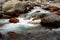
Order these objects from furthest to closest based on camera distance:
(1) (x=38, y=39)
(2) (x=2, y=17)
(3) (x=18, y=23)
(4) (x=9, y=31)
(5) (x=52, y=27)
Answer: (2) (x=2, y=17), (3) (x=18, y=23), (5) (x=52, y=27), (4) (x=9, y=31), (1) (x=38, y=39)

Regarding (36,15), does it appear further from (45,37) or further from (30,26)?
(45,37)

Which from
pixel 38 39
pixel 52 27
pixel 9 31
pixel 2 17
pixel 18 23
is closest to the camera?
pixel 38 39

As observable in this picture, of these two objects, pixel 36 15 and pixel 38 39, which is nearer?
pixel 38 39

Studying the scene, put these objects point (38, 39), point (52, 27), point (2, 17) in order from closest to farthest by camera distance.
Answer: point (38, 39)
point (52, 27)
point (2, 17)

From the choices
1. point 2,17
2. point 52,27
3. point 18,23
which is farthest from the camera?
point 2,17

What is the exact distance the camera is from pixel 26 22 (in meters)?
6.38

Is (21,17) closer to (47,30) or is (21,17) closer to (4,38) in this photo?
(47,30)

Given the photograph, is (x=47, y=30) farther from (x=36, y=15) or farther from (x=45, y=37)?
(x=36, y=15)

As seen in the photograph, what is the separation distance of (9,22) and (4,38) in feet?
5.27

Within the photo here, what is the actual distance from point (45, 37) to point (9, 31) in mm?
1086

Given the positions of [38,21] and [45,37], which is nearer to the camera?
[45,37]

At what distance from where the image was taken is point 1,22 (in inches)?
253

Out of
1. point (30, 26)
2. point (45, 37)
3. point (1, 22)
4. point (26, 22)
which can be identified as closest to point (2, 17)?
point (1, 22)

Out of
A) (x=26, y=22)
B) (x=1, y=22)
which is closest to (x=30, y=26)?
(x=26, y=22)
